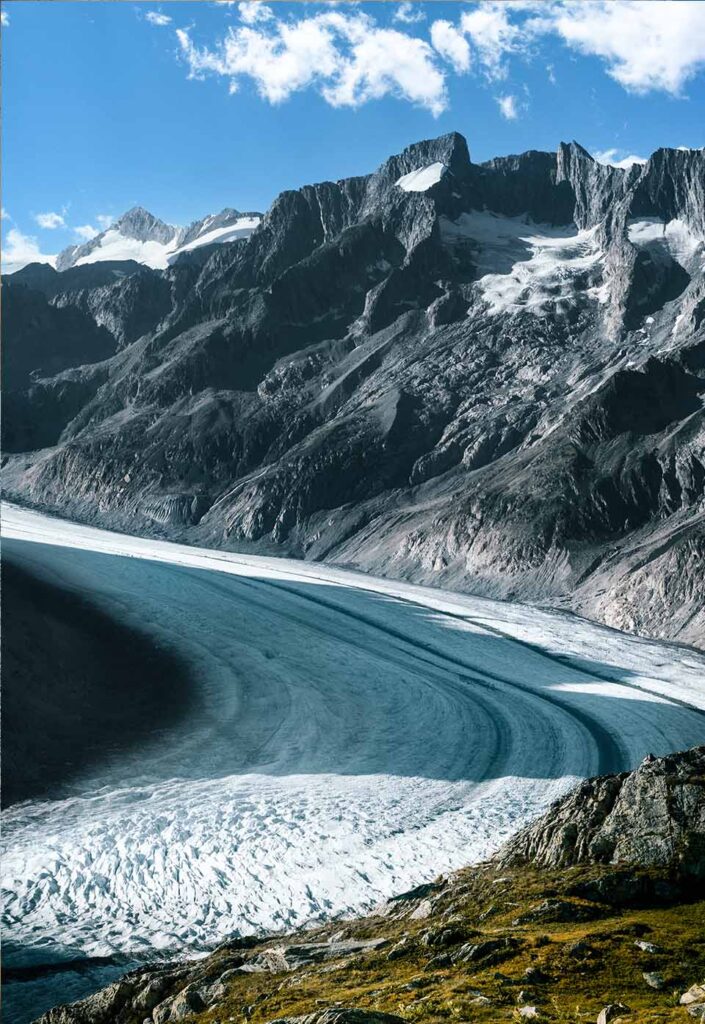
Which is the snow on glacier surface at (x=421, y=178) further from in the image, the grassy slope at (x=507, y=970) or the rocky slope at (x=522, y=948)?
the grassy slope at (x=507, y=970)

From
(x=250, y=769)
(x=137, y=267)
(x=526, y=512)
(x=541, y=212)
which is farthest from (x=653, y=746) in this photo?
(x=137, y=267)

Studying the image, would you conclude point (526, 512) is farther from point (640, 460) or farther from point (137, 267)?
point (137, 267)

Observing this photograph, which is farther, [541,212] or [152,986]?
[541,212]

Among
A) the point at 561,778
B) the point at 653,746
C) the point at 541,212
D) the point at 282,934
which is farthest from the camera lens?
the point at 541,212

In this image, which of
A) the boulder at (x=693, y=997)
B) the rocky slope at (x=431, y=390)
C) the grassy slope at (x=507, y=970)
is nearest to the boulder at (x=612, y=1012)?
the grassy slope at (x=507, y=970)

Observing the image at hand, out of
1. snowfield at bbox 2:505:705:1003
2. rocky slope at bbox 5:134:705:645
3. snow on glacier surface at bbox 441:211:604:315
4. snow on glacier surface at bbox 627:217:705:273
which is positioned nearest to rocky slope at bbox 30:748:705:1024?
snowfield at bbox 2:505:705:1003

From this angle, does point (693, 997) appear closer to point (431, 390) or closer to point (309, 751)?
point (309, 751)
